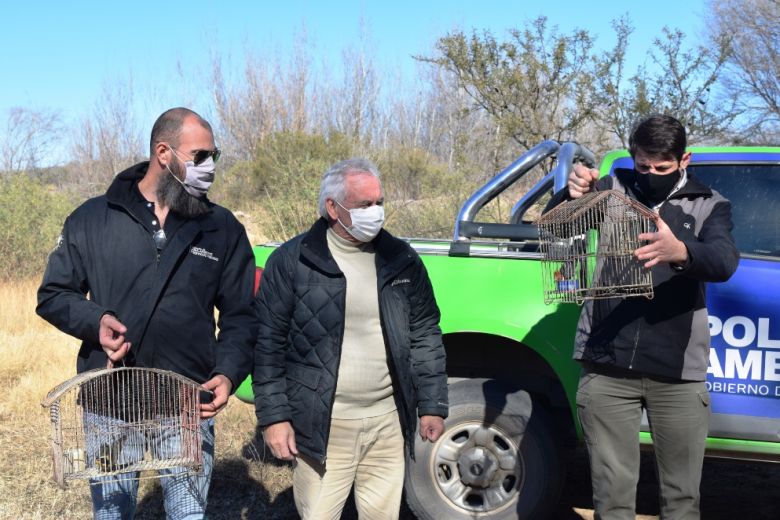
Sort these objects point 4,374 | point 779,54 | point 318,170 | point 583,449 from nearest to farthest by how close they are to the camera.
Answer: point 583,449
point 4,374
point 318,170
point 779,54

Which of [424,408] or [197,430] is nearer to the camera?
[197,430]

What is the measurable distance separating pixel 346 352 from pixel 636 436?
122 centimetres

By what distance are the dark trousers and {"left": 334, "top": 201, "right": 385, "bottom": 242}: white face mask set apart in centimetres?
108

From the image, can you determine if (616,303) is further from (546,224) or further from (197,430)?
(197,430)

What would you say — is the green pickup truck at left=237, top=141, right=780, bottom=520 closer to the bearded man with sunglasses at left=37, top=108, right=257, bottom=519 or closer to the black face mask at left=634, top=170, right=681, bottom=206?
the black face mask at left=634, top=170, right=681, bottom=206

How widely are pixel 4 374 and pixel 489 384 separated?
5.10m

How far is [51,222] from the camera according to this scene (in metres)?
12.9

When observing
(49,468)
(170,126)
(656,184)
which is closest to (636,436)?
(656,184)

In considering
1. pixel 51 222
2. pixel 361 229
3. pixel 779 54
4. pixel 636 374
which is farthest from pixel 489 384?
pixel 779 54

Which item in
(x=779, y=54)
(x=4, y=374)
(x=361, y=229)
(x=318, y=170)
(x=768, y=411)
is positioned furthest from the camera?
(x=779, y=54)

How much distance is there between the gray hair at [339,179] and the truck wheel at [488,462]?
1.51m

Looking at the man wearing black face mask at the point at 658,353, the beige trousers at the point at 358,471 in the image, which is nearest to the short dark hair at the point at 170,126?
the beige trousers at the point at 358,471

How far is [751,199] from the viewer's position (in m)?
4.03

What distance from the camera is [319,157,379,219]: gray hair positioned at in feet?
10.2
